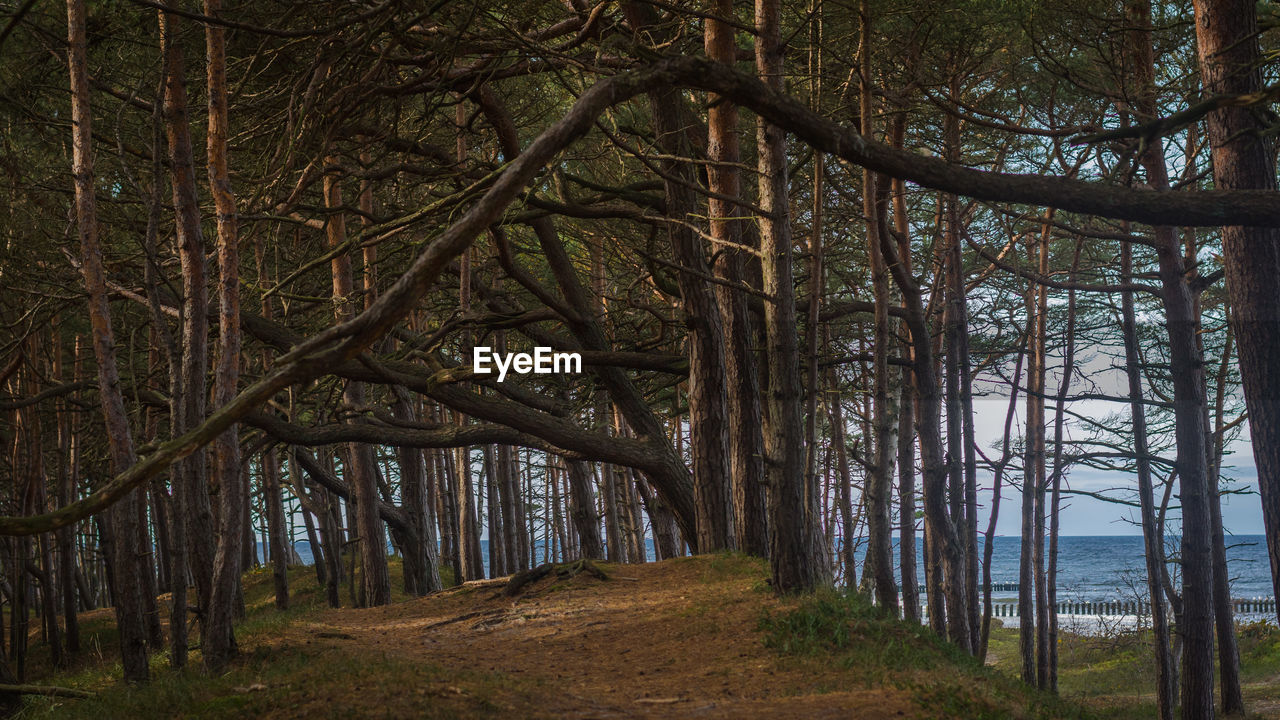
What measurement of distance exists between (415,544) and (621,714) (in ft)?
41.5

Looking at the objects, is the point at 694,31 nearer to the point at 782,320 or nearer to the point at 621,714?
the point at 782,320

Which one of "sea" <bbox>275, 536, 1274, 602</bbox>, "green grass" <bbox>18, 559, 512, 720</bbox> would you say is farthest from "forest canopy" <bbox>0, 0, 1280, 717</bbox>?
"sea" <bbox>275, 536, 1274, 602</bbox>

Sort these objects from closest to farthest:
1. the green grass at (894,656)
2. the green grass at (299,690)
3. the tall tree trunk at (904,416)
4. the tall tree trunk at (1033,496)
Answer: the green grass at (299,690) < the green grass at (894,656) < the tall tree trunk at (904,416) < the tall tree trunk at (1033,496)

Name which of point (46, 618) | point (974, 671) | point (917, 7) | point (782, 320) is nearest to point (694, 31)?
point (917, 7)

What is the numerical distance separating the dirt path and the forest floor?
0.08 feet

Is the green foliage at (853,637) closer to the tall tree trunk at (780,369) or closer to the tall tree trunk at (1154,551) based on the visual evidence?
the tall tree trunk at (780,369)

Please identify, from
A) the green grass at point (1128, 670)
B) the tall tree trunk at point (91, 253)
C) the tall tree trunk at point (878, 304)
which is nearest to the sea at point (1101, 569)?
the green grass at point (1128, 670)

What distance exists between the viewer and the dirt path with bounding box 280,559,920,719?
5.96 m

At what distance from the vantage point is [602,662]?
26.0 ft

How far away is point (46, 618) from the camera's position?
65.0ft

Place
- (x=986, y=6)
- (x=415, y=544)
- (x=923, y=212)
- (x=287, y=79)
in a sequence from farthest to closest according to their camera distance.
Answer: (x=923, y=212) → (x=415, y=544) → (x=986, y=6) → (x=287, y=79)

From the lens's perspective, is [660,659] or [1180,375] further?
[1180,375]

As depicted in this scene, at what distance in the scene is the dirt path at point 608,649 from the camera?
596cm

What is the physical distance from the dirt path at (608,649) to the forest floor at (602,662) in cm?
2
